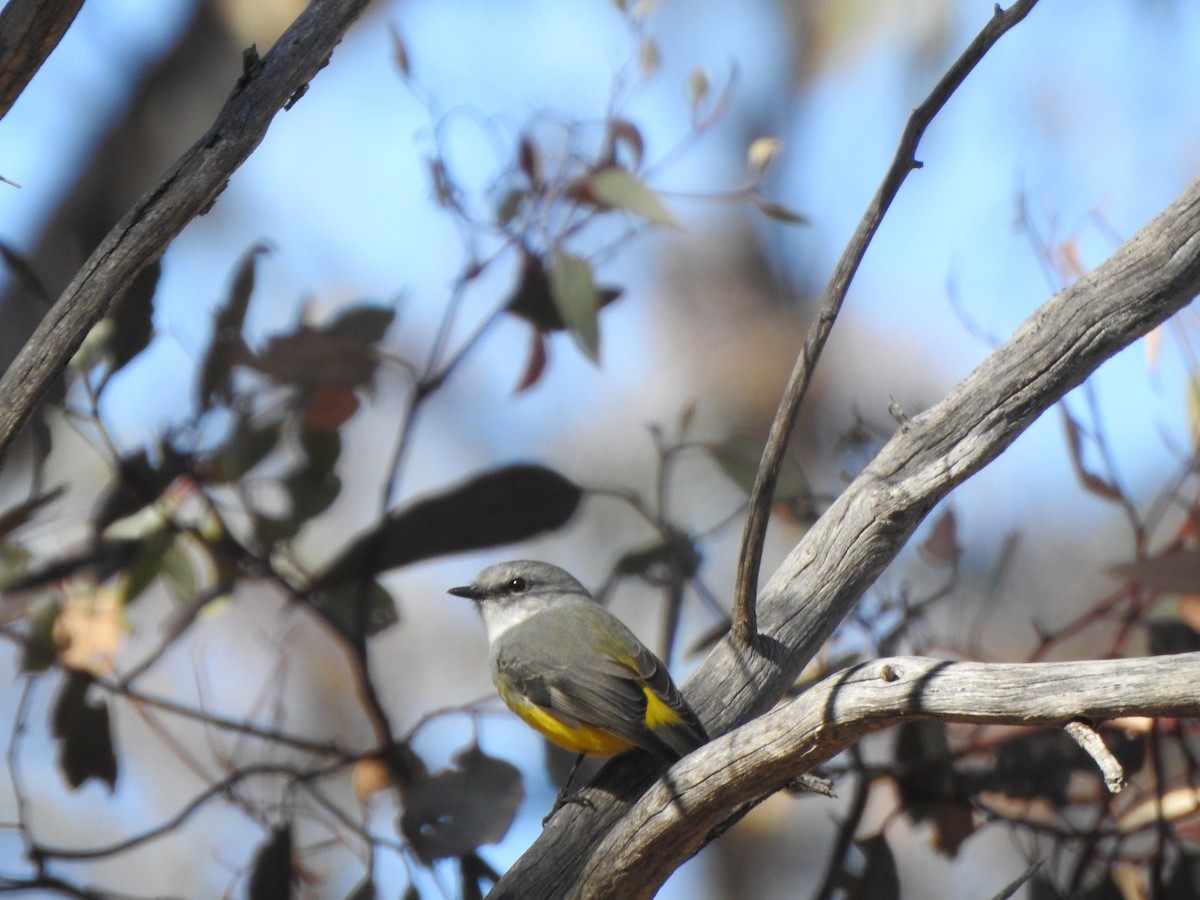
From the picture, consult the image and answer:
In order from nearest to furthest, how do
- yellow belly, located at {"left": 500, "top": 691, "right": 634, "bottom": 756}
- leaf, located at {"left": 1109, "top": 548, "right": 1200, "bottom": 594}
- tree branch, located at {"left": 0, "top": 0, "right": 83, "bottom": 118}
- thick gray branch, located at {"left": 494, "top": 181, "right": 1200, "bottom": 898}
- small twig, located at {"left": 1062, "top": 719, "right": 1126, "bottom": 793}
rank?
small twig, located at {"left": 1062, "top": 719, "right": 1126, "bottom": 793}, tree branch, located at {"left": 0, "top": 0, "right": 83, "bottom": 118}, thick gray branch, located at {"left": 494, "top": 181, "right": 1200, "bottom": 898}, yellow belly, located at {"left": 500, "top": 691, "right": 634, "bottom": 756}, leaf, located at {"left": 1109, "top": 548, "right": 1200, "bottom": 594}

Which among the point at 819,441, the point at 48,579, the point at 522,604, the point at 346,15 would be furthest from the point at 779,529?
the point at 346,15

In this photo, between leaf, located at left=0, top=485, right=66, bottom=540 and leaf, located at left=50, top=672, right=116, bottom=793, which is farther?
leaf, located at left=50, top=672, right=116, bottom=793

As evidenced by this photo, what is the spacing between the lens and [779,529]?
7.07ft

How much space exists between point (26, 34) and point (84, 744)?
1.18 m

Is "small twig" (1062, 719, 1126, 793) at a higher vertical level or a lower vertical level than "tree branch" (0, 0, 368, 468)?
lower

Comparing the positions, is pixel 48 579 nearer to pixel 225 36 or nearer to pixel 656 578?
pixel 656 578

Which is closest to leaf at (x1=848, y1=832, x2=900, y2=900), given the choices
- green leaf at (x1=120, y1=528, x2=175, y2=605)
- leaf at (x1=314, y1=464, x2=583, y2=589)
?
leaf at (x1=314, y1=464, x2=583, y2=589)

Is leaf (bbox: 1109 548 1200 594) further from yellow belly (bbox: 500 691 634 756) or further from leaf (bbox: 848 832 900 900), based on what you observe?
yellow belly (bbox: 500 691 634 756)

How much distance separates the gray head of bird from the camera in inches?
59.7

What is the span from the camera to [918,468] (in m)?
1.05

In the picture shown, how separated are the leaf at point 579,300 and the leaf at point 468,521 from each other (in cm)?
30

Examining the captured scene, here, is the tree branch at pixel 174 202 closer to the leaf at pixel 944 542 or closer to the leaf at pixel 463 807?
the leaf at pixel 463 807

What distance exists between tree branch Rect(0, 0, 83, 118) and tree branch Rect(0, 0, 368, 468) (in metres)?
0.11

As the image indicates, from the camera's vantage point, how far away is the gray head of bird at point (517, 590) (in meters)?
1.52
